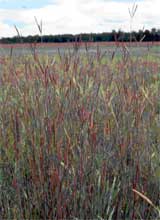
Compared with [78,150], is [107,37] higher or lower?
higher

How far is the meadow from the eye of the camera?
1.95 m

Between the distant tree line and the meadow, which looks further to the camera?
the distant tree line

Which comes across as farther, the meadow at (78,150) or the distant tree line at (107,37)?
the distant tree line at (107,37)

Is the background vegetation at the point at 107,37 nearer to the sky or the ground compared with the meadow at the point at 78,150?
nearer to the sky

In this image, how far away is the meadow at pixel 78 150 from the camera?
1953 mm

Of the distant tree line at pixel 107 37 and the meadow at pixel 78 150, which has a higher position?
the distant tree line at pixel 107 37

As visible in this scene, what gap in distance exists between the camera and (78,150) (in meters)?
2.03

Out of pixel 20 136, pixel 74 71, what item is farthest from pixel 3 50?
pixel 20 136

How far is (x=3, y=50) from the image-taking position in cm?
292

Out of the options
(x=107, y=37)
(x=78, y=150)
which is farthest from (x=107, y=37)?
(x=78, y=150)

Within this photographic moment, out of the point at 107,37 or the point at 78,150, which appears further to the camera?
the point at 107,37

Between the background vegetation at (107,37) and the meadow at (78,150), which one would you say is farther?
the background vegetation at (107,37)

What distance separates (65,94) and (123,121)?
29 centimetres

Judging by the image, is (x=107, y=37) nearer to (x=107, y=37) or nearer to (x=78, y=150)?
(x=107, y=37)
